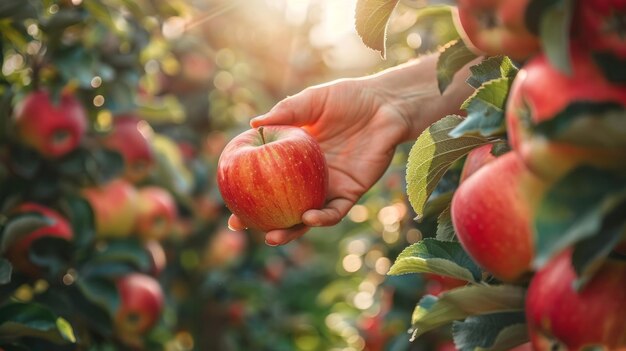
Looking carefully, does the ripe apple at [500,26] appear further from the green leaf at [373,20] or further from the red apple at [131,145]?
the red apple at [131,145]

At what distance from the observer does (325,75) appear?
15.8 ft

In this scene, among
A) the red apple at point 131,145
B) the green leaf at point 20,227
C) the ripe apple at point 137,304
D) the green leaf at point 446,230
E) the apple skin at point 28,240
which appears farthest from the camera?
the red apple at point 131,145

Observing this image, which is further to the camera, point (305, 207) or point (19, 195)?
point (19, 195)

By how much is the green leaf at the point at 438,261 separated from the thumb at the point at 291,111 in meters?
0.51

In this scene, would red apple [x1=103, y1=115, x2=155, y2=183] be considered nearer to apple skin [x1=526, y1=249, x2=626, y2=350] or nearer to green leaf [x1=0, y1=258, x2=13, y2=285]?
green leaf [x1=0, y1=258, x2=13, y2=285]

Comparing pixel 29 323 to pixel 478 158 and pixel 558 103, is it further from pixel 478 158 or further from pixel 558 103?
pixel 558 103

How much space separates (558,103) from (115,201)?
1.91m

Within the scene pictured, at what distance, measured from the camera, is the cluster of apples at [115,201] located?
79.0 inches

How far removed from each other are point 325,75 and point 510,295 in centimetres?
402

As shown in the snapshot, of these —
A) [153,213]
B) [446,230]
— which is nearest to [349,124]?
[446,230]

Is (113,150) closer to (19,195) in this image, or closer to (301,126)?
(19,195)

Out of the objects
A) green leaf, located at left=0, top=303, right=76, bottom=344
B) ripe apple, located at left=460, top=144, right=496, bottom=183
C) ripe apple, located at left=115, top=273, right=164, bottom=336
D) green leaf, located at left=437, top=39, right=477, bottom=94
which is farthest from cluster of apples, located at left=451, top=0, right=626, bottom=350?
ripe apple, located at left=115, top=273, right=164, bottom=336

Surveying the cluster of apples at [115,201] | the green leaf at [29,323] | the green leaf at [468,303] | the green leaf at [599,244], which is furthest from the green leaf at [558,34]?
the cluster of apples at [115,201]

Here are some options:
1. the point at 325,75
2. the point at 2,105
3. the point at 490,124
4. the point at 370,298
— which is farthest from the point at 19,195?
the point at 325,75
